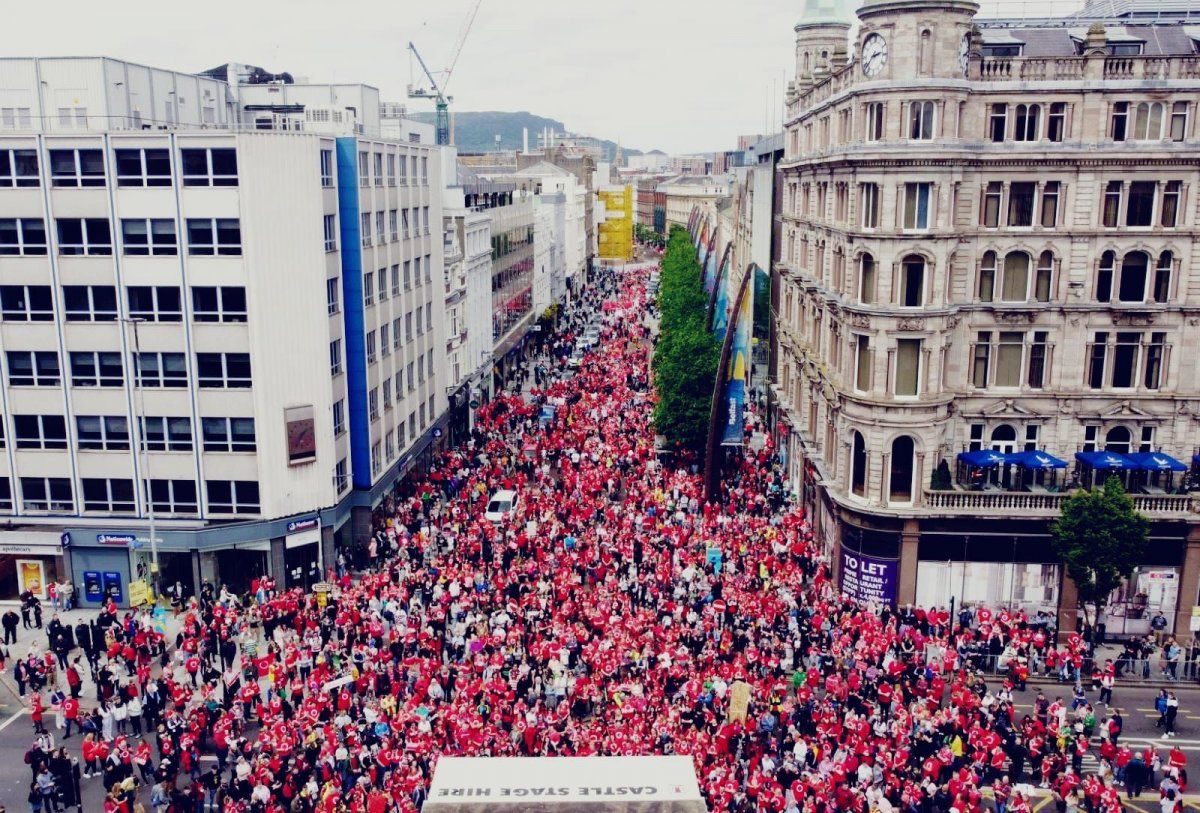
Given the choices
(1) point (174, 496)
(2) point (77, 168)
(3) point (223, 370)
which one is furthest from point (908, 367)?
(2) point (77, 168)

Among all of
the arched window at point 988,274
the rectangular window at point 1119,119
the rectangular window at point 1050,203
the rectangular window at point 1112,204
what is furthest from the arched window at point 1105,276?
the rectangular window at point 1119,119

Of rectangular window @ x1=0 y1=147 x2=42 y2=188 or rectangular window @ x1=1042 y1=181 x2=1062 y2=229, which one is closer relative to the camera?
rectangular window @ x1=1042 y1=181 x2=1062 y2=229

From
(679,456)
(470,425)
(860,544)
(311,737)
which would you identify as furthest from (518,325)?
(311,737)

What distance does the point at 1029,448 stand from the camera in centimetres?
4419

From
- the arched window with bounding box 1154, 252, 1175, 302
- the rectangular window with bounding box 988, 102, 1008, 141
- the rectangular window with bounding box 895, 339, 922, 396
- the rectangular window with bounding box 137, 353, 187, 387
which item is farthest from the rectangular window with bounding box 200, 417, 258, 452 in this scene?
the arched window with bounding box 1154, 252, 1175, 302

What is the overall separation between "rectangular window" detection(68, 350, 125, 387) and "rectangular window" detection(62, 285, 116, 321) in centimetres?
155

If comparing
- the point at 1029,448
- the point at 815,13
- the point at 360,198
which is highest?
the point at 815,13

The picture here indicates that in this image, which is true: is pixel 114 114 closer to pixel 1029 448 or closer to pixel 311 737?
pixel 311 737

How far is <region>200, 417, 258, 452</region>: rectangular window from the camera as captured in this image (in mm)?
45688

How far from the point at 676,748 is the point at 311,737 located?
10.7 metres

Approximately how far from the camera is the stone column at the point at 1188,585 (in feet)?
137

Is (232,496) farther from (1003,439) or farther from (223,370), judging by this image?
(1003,439)

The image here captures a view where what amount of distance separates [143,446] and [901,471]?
1282 inches

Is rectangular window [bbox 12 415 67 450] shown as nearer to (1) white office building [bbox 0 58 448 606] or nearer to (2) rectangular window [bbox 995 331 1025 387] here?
(1) white office building [bbox 0 58 448 606]
